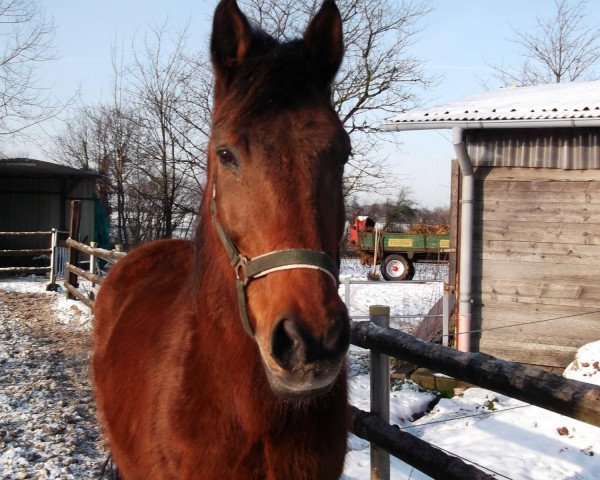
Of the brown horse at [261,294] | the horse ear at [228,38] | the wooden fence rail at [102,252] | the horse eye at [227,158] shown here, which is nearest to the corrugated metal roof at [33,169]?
the wooden fence rail at [102,252]

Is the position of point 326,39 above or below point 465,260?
above

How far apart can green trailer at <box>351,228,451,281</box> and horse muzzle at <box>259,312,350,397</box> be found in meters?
20.4

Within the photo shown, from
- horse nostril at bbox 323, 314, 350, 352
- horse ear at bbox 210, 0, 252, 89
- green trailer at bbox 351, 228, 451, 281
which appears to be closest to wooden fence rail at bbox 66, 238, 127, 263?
horse ear at bbox 210, 0, 252, 89

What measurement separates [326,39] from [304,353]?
127 cm

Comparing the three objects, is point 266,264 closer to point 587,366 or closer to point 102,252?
point 587,366

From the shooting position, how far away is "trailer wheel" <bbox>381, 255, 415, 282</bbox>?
22219mm

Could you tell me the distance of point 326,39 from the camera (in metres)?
2.21

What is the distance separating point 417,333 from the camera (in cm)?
942

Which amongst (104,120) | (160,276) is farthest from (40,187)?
(160,276)

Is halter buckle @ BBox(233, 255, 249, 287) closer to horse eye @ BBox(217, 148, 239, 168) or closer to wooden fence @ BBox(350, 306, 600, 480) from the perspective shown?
horse eye @ BBox(217, 148, 239, 168)

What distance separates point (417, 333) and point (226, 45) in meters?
7.95

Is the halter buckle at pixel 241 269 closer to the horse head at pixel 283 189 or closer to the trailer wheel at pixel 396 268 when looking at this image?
the horse head at pixel 283 189

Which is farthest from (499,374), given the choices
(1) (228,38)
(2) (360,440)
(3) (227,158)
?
(2) (360,440)

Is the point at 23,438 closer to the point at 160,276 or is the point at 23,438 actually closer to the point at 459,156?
the point at 160,276
